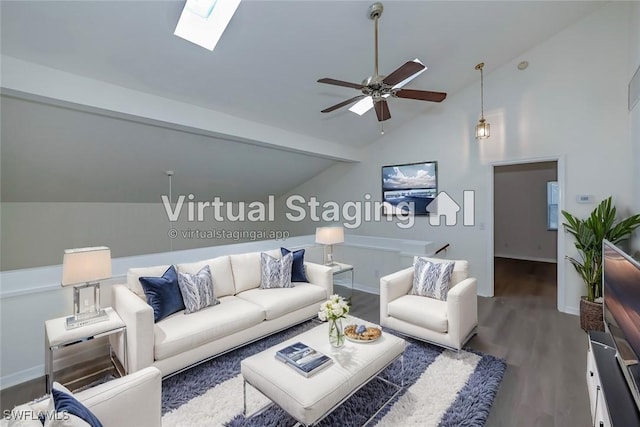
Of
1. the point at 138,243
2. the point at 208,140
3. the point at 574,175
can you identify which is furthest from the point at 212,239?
the point at 574,175

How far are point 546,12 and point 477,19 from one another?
3.17 feet

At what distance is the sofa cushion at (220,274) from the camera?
3070 mm

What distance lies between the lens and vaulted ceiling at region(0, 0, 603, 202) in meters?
2.28

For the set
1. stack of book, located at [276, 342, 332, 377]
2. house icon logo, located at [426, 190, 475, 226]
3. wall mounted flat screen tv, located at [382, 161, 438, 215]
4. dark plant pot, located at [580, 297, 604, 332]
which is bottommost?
dark plant pot, located at [580, 297, 604, 332]

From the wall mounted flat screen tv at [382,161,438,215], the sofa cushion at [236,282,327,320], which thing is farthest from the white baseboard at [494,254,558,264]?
the sofa cushion at [236,282,327,320]

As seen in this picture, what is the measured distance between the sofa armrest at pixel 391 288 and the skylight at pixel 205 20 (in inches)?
112

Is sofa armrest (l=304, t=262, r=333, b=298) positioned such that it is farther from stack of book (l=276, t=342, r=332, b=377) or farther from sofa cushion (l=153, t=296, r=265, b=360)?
stack of book (l=276, t=342, r=332, b=377)

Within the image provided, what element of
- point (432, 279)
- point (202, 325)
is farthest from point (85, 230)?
point (432, 279)

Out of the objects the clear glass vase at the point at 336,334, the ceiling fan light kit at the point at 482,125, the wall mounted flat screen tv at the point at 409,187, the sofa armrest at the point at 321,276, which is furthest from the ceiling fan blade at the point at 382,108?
the wall mounted flat screen tv at the point at 409,187

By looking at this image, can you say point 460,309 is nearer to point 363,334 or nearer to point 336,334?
point 363,334

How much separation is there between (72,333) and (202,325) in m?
0.87

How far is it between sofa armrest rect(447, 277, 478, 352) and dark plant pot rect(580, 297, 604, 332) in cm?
154

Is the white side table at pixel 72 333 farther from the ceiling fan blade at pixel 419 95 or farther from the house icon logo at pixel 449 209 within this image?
the house icon logo at pixel 449 209

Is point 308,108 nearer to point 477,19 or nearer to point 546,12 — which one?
point 477,19
